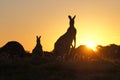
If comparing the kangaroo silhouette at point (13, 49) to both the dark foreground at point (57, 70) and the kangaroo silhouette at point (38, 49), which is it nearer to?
the kangaroo silhouette at point (38, 49)

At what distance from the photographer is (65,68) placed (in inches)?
957

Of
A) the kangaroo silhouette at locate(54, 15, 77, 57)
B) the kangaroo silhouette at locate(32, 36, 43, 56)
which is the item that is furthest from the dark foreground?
the kangaroo silhouette at locate(32, 36, 43, 56)

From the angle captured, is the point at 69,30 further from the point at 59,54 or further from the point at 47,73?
the point at 47,73

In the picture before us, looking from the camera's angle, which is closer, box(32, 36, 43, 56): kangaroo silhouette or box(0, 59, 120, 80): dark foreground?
box(0, 59, 120, 80): dark foreground

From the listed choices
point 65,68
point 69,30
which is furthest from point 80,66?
point 69,30

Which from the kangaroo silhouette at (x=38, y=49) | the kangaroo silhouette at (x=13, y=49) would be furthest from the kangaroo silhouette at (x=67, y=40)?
the kangaroo silhouette at (x=13, y=49)

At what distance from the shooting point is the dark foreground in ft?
73.1

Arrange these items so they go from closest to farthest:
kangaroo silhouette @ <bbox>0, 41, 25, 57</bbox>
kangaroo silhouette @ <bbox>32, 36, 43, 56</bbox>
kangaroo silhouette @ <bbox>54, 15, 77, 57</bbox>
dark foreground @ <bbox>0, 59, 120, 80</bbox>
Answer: dark foreground @ <bbox>0, 59, 120, 80</bbox> < kangaroo silhouette @ <bbox>54, 15, 77, 57</bbox> < kangaroo silhouette @ <bbox>32, 36, 43, 56</bbox> < kangaroo silhouette @ <bbox>0, 41, 25, 57</bbox>

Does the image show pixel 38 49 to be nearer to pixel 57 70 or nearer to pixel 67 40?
pixel 67 40

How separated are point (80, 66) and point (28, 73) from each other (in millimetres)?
3081

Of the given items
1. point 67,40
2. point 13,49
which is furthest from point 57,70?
point 13,49

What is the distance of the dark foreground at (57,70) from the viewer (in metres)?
22.3

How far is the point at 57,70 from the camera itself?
24.0 metres

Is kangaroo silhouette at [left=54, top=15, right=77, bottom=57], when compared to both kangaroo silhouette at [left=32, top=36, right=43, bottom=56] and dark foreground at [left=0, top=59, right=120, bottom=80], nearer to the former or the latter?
kangaroo silhouette at [left=32, top=36, right=43, bottom=56]
